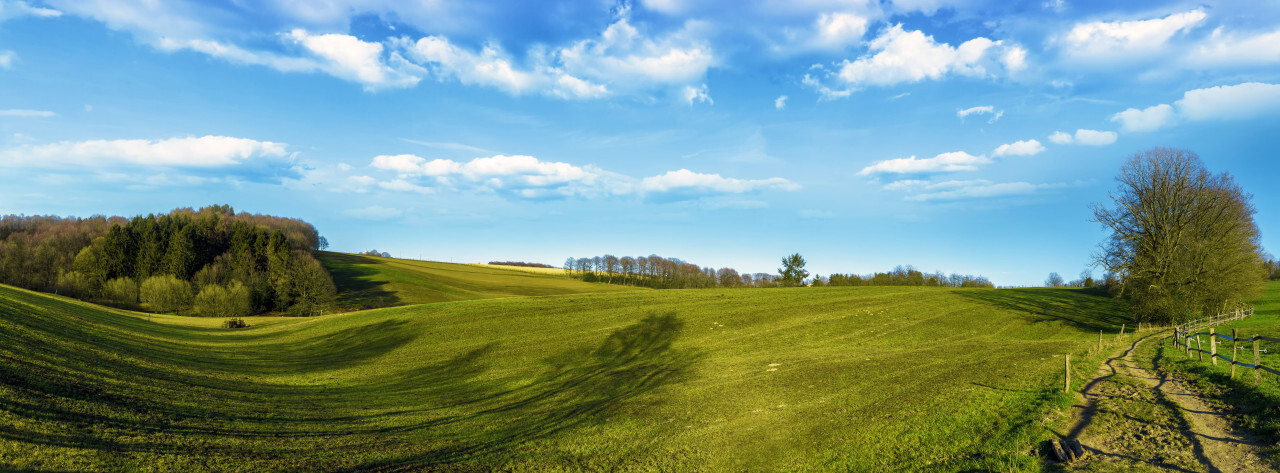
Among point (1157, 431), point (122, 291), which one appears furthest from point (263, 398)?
point (122, 291)

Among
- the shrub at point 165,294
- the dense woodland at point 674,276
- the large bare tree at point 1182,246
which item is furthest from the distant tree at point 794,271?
the shrub at point 165,294

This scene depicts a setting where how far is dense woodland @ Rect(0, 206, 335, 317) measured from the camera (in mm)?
74688

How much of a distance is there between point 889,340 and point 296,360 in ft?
146

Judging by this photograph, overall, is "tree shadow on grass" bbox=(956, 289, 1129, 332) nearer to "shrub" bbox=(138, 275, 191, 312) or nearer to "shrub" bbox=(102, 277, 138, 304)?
"shrub" bbox=(138, 275, 191, 312)

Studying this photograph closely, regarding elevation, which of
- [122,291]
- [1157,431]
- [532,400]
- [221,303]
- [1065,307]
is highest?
[1065,307]

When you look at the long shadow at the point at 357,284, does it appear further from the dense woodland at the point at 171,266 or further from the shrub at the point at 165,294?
the shrub at the point at 165,294

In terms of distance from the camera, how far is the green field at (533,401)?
492 inches

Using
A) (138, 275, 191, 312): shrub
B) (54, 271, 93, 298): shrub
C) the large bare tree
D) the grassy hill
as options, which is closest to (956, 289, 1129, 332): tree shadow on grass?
the large bare tree

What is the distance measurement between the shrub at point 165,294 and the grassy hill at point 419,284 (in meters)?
20.3

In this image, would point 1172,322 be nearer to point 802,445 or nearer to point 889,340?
point 889,340

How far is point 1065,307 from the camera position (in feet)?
192

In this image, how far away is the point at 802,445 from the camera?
48.2 feet

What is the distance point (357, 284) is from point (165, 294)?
29.4 metres

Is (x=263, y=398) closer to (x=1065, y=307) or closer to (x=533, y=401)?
(x=533, y=401)
